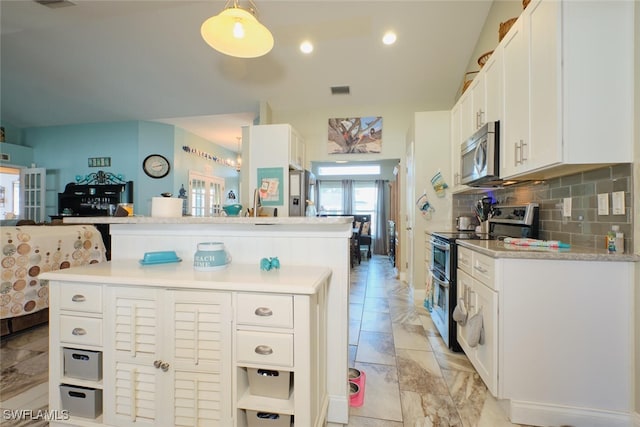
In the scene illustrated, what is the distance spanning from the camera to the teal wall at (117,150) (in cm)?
564

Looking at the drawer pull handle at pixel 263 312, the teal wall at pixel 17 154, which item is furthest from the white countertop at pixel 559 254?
the teal wall at pixel 17 154

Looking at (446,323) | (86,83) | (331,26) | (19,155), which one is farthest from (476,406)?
(19,155)

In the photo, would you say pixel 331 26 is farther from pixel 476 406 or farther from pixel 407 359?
pixel 476 406

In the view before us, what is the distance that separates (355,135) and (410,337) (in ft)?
10.7

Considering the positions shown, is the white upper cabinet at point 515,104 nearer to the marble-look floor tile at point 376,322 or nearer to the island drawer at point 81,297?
the marble-look floor tile at point 376,322

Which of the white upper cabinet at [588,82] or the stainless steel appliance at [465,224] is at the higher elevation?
the white upper cabinet at [588,82]

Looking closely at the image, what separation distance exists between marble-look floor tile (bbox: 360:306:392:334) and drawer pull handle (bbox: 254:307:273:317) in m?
1.74

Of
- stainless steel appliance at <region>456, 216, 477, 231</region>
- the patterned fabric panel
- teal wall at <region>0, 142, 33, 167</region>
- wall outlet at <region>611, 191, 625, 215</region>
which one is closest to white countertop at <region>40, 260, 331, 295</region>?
wall outlet at <region>611, 191, 625, 215</region>

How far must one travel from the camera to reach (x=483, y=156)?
220cm

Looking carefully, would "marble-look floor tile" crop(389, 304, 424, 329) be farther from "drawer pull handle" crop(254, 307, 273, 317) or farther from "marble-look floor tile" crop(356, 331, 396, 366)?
"drawer pull handle" crop(254, 307, 273, 317)

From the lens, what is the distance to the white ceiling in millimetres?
3240

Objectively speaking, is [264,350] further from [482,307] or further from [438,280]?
[438,280]

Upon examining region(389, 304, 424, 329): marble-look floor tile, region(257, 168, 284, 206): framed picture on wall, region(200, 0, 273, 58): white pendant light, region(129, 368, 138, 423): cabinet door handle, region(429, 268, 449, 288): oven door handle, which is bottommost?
region(389, 304, 424, 329): marble-look floor tile

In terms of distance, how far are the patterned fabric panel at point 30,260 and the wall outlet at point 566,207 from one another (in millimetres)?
4179
